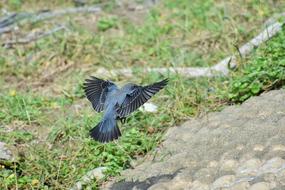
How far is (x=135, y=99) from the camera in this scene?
3.76 meters

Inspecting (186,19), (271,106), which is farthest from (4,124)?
(186,19)

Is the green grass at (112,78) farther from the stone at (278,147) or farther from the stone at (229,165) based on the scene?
the stone at (278,147)

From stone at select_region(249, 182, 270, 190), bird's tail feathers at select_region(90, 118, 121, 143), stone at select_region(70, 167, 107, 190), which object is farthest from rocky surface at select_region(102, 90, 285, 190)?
bird's tail feathers at select_region(90, 118, 121, 143)

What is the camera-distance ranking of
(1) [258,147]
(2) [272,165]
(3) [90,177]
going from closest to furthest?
(2) [272,165] < (1) [258,147] < (3) [90,177]

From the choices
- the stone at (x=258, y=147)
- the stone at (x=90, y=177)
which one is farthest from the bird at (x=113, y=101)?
the stone at (x=258, y=147)

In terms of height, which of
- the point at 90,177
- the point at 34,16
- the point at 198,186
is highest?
the point at 34,16

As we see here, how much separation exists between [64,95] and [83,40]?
0.99 meters

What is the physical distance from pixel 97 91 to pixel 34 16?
3.51m

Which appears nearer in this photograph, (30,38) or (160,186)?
(160,186)

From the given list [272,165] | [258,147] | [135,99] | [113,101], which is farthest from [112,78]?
[272,165]

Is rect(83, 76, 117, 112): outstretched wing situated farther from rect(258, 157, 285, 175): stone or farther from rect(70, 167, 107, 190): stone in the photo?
rect(258, 157, 285, 175): stone

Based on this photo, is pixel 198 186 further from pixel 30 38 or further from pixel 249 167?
pixel 30 38

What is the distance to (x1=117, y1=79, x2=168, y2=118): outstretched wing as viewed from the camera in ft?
12.2

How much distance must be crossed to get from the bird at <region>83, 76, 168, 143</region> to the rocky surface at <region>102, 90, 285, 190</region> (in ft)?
1.49
